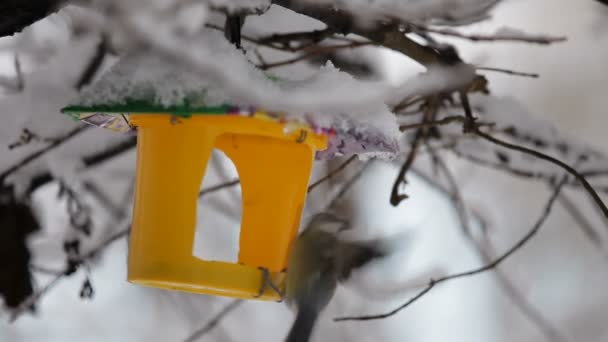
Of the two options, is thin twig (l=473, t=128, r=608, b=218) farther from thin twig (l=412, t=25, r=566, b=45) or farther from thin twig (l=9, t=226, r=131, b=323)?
thin twig (l=9, t=226, r=131, b=323)

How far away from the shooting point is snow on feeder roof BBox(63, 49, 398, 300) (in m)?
0.71

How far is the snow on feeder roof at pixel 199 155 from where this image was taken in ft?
2.34

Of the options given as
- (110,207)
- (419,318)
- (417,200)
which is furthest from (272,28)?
(419,318)

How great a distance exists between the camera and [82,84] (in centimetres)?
132

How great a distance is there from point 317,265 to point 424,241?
48.2 inches

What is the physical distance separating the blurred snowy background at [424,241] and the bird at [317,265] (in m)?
0.36

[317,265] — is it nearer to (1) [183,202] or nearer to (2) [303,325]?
(2) [303,325]

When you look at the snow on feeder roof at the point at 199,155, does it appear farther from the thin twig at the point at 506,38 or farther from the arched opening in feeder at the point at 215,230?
the arched opening in feeder at the point at 215,230

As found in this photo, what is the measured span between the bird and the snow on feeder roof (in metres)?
0.19

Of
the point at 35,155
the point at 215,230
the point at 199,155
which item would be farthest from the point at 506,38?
the point at 215,230

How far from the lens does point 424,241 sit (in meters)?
2.28

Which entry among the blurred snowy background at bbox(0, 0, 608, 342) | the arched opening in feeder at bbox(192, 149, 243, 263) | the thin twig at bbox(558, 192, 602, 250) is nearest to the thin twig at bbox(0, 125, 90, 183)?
the blurred snowy background at bbox(0, 0, 608, 342)

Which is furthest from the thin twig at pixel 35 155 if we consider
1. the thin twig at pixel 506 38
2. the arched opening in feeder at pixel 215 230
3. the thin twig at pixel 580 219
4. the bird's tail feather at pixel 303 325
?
the thin twig at pixel 580 219

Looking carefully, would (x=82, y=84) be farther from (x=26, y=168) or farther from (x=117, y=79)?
(x=117, y=79)
